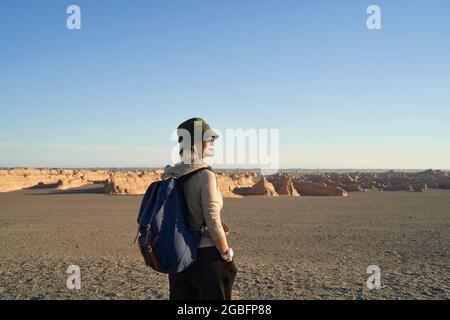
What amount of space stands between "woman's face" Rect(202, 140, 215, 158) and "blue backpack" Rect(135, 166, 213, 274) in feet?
0.66

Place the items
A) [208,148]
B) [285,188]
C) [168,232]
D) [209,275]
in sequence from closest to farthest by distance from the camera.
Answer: [168,232] → [209,275] → [208,148] → [285,188]

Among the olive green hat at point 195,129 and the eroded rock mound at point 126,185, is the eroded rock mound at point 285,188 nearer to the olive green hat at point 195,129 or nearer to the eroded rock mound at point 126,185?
the eroded rock mound at point 126,185

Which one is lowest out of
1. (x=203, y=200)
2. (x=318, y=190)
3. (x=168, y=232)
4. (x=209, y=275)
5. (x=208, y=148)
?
(x=318, y=190)

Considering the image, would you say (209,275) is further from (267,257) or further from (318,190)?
(318,190)

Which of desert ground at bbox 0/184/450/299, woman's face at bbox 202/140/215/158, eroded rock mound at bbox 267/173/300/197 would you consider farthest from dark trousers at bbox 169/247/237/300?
eroded rock mound at bbox 267/173/300/197

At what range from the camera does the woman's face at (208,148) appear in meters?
3.32

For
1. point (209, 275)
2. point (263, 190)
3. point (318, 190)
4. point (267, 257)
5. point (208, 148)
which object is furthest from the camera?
point (318, 190)

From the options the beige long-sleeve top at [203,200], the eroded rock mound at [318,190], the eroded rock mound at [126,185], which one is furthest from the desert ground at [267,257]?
the eroded rock mound at [318,190]

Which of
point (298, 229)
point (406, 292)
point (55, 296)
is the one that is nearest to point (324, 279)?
point (406, 292)

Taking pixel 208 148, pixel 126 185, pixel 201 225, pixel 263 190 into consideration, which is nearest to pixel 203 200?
pixel 201 225

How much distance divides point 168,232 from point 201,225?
28cm

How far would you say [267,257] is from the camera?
10.2m
